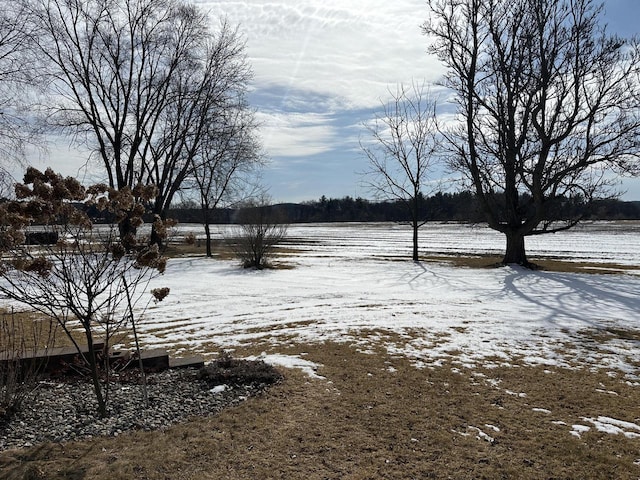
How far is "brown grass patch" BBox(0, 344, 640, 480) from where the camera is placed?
3146mm

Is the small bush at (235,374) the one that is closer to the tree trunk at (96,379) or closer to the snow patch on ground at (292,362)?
the snow patch on ground at (292,362)

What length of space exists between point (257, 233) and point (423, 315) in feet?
34.2

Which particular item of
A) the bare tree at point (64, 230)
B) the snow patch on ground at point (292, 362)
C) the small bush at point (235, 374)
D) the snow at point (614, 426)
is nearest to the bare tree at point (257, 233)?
the snow patch on ground at point (292, 362)

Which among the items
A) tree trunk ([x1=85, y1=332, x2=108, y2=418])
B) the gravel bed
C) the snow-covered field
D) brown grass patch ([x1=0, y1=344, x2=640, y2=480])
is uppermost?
tree trunk ([x1=85, y1=332, x2=108, y2=418])

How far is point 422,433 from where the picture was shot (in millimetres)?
3740

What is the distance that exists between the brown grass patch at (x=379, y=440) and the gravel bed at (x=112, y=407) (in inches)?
7.2

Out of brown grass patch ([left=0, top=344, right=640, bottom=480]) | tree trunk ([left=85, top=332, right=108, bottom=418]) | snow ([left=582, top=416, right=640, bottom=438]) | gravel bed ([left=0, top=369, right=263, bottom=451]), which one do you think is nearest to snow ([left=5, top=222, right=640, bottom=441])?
snow ([left=582, top=416, right=640, bottom=438])

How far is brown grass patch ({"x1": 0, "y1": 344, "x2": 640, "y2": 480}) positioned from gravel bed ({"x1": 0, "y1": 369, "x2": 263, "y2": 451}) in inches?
7.2

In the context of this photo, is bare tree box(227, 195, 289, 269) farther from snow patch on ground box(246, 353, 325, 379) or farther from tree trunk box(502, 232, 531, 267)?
snow patch on ground box(246, 353, 325, 379)

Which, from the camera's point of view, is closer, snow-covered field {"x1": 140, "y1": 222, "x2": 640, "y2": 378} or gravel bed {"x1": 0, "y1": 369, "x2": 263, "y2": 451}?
gravel bed {"x1": 0, "y1": 369, "x2": 263, "y2": 451}

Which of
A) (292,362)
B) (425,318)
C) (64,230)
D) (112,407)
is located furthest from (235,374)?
(425,318)

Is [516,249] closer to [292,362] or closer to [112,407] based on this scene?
[292,362]

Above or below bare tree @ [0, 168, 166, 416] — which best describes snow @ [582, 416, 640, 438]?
below

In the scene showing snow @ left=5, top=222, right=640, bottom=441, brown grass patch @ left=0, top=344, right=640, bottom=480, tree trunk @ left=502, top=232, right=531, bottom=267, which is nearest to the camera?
brown grass patch @ left=0, top=344, right=640, bottom=480
